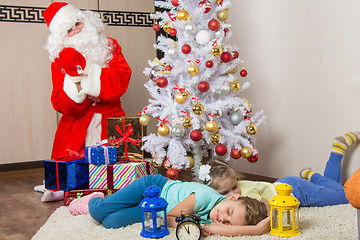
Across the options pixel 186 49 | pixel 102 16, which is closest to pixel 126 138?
pixel 186 49

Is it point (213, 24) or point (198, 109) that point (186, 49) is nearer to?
point (213, 24)

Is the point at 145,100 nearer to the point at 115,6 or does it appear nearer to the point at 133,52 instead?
the point at 133,52

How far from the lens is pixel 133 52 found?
4.19 m

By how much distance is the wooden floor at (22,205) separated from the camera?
2145 mm

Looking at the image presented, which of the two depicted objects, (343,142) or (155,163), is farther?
(155,163)

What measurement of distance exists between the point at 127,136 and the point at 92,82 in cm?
49

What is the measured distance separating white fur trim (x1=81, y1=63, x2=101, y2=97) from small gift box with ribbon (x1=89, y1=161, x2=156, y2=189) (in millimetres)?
629

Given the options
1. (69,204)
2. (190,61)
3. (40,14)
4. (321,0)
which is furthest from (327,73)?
(40,14)

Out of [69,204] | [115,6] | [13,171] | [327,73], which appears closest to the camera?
[69,204]

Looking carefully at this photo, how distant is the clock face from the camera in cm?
176

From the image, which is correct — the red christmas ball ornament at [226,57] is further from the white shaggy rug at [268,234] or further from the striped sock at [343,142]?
the white shaggy rug at [268,234]

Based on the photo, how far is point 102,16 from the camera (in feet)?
13.4

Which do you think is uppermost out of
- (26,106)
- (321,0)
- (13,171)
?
(321,0)

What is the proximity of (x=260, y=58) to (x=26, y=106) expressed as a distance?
201cm
